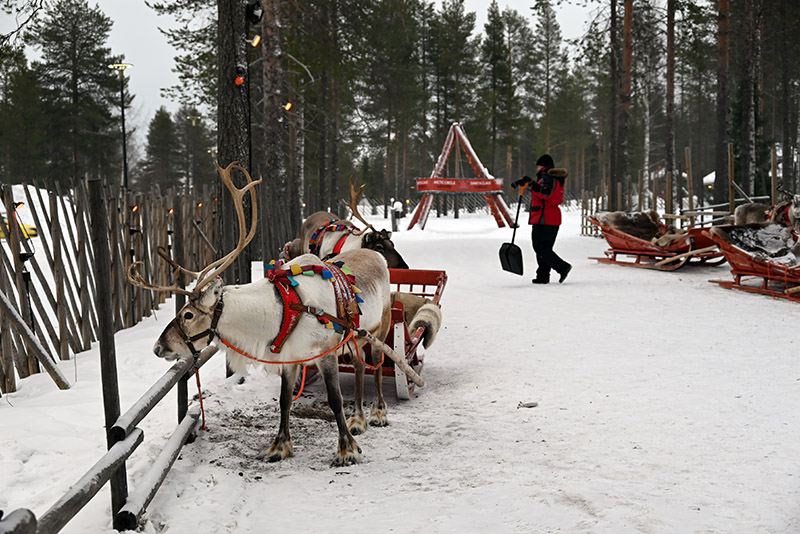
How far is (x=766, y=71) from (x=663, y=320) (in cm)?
2704

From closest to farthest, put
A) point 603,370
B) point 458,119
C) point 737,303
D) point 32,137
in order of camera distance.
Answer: point 603,370 → point 737,303 → point 32,137 → point 458,119

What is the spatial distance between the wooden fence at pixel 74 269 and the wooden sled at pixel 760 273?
718cm

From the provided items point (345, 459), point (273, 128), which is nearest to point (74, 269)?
point (345, 459)

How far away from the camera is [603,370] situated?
5.30 m

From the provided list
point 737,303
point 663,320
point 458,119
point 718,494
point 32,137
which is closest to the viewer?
point 718,494

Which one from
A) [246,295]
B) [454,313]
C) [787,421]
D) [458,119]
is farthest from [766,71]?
[246,295]

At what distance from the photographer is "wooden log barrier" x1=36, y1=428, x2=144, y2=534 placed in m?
2.10

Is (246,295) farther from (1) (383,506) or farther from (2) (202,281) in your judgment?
(1) (383,506)

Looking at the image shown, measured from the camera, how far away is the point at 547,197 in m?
9.95

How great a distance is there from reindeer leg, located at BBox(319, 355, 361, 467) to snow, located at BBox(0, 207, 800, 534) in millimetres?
77

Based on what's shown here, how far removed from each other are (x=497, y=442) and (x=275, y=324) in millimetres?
1610

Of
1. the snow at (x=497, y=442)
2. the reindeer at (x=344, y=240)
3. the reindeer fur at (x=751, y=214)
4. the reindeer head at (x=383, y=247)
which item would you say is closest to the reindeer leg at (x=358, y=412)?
the snow at (x=497, y=442)

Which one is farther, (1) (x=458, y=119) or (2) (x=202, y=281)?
(1) (x=458, y=119)

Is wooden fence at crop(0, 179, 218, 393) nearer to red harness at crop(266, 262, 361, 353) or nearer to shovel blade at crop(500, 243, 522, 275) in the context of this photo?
red harness at crop(266, 262, 361, 353)
